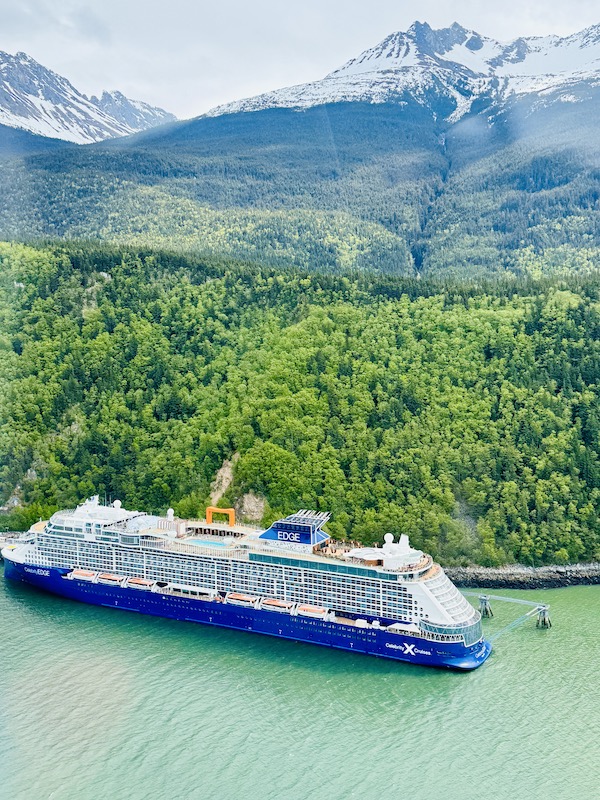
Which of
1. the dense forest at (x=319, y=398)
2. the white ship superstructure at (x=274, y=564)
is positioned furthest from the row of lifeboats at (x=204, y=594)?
the dense forest at (x=319, y=398)

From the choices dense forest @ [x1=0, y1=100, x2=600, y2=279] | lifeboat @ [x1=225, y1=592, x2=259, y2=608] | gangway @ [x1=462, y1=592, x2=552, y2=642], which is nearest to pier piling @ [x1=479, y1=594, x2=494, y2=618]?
gangway @ [x1=462, y1=592, x2=552, y2=642]

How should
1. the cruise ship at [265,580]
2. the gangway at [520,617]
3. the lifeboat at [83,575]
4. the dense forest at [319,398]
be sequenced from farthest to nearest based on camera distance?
the dense forest at [319,398] < the lifeboat at [83,575] < the gangway at [520,617] < the cruise ship at [265,580]

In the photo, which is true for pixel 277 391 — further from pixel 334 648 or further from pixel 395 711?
pixel 395 711

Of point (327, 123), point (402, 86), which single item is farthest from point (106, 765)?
point (402, 86)

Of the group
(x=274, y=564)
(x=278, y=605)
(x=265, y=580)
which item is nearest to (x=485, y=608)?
(x=278, y=605)

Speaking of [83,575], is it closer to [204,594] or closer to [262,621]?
[204,594]

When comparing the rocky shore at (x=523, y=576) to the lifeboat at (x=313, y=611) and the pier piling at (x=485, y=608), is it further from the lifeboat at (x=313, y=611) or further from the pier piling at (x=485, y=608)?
the lifeboat at (x=313, y=611)

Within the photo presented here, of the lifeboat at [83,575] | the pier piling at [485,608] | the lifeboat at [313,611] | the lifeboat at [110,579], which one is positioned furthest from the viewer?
the lifeboat at [83,575]

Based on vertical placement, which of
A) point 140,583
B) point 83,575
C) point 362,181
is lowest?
point 83,575
